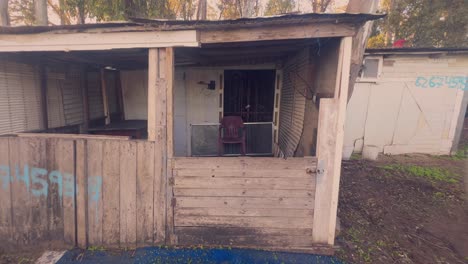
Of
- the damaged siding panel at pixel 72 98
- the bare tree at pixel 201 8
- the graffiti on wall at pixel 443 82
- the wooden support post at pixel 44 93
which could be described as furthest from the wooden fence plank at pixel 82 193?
the bare tree at pixel 201 8

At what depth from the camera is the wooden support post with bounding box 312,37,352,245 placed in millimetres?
2338

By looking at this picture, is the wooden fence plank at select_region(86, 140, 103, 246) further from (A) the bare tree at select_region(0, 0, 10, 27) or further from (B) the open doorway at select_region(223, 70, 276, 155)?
(A) the bare tree at select_region(0, 0, 10, 27)

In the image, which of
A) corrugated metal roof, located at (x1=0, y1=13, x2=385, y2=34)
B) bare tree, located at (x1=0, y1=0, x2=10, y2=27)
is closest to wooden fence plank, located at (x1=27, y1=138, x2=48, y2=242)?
corrugated metal roof, located at (x1=0, y1=13, x2=385, y2=34)

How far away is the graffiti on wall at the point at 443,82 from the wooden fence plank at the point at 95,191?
26.0 ft

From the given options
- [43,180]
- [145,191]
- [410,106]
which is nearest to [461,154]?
[410,106]

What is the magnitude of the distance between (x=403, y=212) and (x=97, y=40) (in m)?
5.01

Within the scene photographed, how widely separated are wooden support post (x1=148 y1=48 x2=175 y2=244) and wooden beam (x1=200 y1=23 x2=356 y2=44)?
20.4 inches

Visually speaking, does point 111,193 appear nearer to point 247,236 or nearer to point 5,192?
point 5,192

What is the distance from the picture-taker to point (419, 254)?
9.09 feet

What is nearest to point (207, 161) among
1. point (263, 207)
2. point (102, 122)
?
point (263, 207)

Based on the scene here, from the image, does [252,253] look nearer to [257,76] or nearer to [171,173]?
[171,173]

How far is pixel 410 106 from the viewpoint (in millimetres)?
6473

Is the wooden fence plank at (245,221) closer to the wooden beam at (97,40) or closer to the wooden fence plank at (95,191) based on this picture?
the wooden fence plank at (95,191)

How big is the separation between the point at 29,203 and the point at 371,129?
7622 mm
